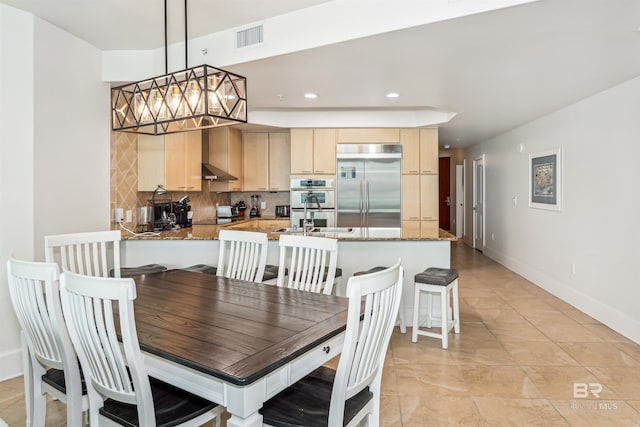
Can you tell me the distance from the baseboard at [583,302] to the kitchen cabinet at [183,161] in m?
4.56

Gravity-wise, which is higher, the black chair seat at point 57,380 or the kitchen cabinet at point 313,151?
the kitchen cabinet at point 313,151

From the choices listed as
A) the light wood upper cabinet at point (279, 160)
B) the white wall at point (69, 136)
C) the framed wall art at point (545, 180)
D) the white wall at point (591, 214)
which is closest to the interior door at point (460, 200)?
the white wall at point (591, 214)

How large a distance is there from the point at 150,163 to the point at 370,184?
2.99m

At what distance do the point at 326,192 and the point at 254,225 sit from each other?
3.95 ft

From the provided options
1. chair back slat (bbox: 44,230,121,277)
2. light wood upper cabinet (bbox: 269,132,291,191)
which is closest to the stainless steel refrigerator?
light wood upper cabinet (bbox: 269,132,291,191)

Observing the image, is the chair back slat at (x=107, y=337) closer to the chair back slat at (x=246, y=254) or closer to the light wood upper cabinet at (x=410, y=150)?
the chair back slat at (x=246, y=254)

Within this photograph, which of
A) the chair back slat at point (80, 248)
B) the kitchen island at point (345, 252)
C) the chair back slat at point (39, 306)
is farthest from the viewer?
the kitchen island at point (345, 252)

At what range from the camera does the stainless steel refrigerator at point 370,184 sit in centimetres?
581

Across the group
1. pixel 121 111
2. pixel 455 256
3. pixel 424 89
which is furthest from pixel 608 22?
pixel 455 256

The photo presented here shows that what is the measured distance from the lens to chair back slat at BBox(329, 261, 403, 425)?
1326 mm

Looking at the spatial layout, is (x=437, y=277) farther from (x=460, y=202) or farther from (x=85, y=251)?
(x=460, y=202)

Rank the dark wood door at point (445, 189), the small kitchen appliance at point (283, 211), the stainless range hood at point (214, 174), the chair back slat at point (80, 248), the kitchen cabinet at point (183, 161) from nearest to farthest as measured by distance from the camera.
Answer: the chair back slat at point (80, 248) < the kitchen cabinet at point (183, 161) < the stainless range hood at point (214, 174) < the small kitchen appliance at point (283, 211) < the dark wood door at point (445, 189)

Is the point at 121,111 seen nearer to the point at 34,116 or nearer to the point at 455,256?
the point at 34,116

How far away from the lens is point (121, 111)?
8.84 feet
